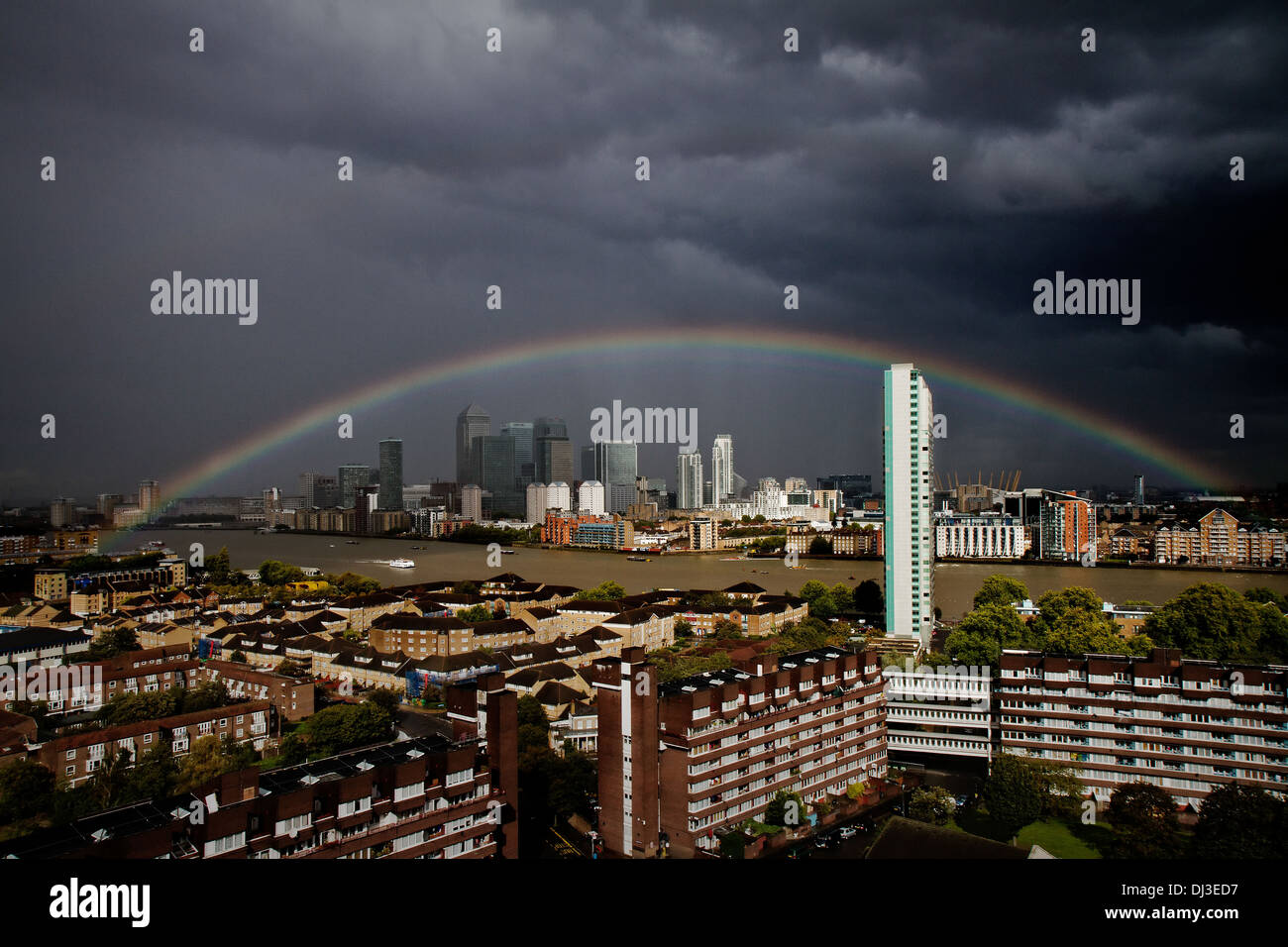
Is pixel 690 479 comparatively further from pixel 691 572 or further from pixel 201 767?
pixel 201 767

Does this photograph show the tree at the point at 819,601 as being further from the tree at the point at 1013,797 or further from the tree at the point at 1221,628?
the tree at the point at 1013,797

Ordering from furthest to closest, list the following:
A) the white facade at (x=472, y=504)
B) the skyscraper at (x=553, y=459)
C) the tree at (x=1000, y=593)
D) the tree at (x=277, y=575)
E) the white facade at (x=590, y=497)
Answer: the skyscraper at (x=553, y=459), the white facade at (x=590, y=497), the white facade at (x=472, y=504), the tree at (x=277, y=575), the tree at (x=1000, y=593)

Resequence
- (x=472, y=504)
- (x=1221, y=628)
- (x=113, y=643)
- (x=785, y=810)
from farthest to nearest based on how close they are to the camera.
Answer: (x=472, y=504) → (x=113, y=643) → (x=1221, y=628) → (x=785, y=810)

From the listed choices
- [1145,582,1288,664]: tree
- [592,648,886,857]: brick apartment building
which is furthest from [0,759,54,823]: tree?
[1145,582,1288,664]: tree

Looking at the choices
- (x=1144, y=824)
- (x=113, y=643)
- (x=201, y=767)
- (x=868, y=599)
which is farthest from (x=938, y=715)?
(x=113, y=643)

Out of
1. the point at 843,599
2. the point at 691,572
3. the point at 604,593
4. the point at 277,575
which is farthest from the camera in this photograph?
the point at 691,572

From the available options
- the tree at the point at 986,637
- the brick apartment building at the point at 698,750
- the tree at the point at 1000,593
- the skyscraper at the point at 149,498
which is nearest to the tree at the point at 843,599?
the tree at the point at 1000,593
